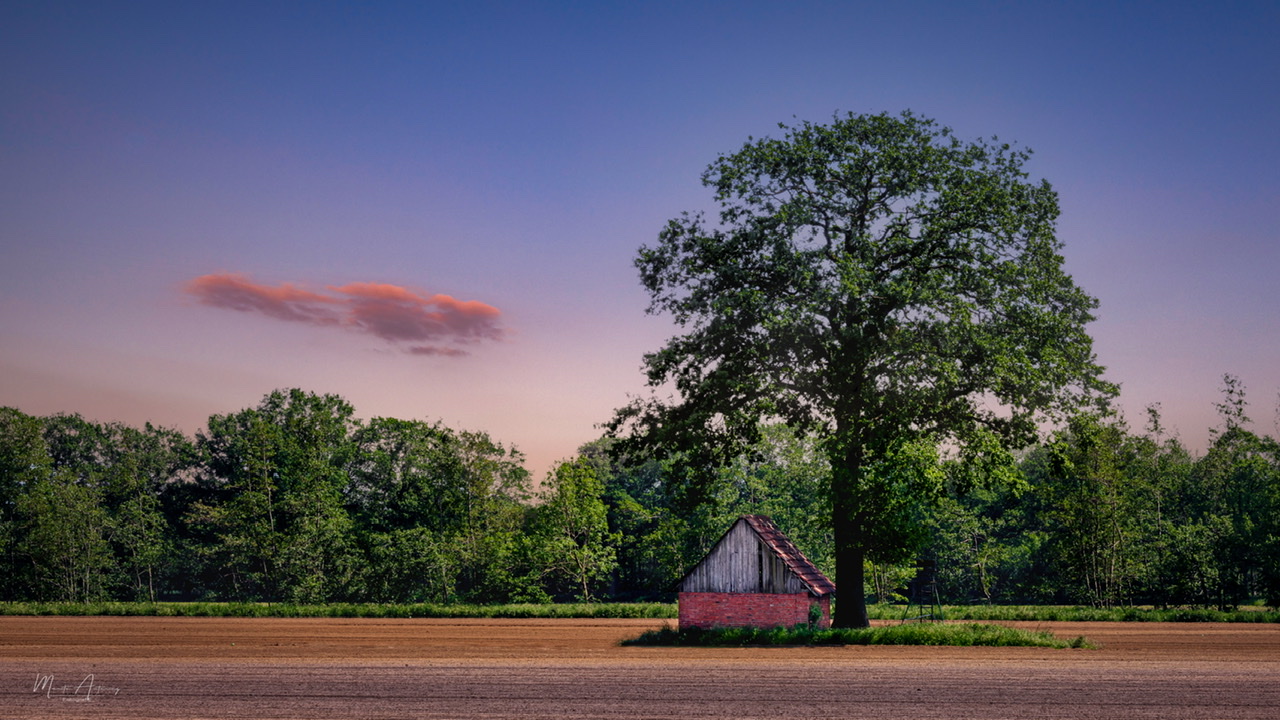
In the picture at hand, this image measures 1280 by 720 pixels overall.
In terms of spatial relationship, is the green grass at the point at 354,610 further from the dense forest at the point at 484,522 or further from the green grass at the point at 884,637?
the green grass at the point at 884,637

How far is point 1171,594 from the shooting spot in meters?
64.3

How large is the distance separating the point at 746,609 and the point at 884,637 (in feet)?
21.9

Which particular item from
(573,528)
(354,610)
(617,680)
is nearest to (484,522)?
(573,528)

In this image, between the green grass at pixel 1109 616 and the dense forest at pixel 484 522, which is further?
the dense forest at pixel 484 522

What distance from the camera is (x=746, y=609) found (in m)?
A: 36.9

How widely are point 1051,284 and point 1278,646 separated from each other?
58.0 ft

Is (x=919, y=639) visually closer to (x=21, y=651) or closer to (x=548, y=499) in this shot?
(x=21, y=651)

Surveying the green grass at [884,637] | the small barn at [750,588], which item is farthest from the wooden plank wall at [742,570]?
the green grass at [884,637]

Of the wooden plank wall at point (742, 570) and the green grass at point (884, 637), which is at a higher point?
the wooden plank wall at point (742, 570)

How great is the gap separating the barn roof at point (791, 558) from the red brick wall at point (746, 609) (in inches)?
20.3

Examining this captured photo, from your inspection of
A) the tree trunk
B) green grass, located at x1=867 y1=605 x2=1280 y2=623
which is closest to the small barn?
the tree trunk

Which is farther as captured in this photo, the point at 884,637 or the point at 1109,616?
the point at 1109,616

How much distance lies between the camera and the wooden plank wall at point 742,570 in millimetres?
37000

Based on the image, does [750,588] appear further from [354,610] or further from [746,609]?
[354,610]
